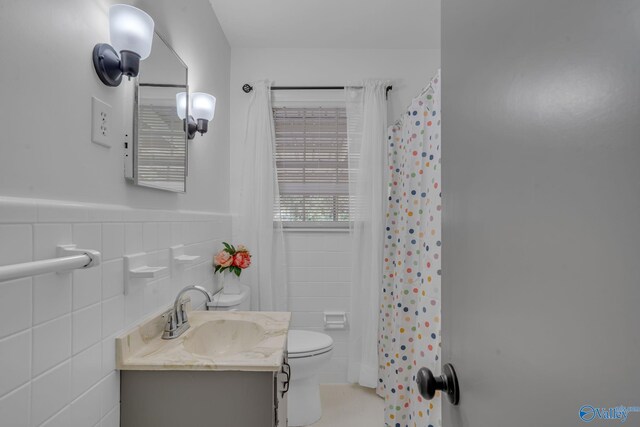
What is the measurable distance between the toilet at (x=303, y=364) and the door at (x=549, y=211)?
1.51m

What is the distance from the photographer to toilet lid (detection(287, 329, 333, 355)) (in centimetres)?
202

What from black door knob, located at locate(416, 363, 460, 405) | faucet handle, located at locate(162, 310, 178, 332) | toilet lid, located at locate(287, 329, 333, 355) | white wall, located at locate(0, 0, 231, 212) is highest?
white wall, located at locate(0, 0, 231, 212)

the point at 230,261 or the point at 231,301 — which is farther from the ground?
the point at 230,261

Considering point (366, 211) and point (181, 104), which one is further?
point (366, 211)

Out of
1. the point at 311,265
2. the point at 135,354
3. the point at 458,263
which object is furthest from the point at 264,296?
the point at 458,263

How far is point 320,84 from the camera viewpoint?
108 inches

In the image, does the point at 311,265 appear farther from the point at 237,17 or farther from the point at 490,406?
the point at 490,406

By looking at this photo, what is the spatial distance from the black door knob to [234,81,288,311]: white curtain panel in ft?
6.61

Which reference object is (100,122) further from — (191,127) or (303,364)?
(303,364)

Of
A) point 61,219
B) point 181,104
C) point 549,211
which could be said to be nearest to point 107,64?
point 61,219

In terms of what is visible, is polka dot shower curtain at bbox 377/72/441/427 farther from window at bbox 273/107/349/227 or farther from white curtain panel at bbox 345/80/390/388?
window at bbox 273/107/349/227

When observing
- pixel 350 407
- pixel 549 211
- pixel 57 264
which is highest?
pixel 549 211

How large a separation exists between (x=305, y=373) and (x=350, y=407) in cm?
56

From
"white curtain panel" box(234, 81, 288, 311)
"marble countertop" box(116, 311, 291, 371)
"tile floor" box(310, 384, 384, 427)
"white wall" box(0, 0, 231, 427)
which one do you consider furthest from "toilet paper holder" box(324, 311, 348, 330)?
"white wall" box(0, 0, 231, 427)
